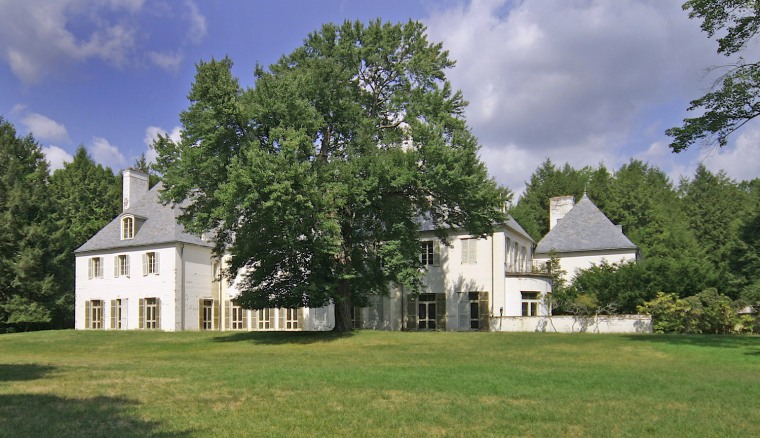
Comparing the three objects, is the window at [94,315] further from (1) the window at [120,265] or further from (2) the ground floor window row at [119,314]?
(1) the window at [120,265]

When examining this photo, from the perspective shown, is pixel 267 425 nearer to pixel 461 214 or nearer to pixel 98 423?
pixel 98 423

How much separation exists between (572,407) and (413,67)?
70.5ft

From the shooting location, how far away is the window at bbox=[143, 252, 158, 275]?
37.8m

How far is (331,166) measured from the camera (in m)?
26.2

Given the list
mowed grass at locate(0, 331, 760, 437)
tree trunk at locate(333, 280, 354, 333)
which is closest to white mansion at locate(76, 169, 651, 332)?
tree trunk at locate(333, 280, 354, 333)

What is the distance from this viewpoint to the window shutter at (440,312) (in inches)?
1387

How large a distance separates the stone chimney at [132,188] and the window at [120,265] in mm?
4339

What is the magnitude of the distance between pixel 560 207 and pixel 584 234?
215 inches

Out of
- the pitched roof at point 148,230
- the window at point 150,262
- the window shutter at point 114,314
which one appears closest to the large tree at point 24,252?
the pitched roof at point 148,230

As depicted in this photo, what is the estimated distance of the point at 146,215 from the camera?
1585 inches

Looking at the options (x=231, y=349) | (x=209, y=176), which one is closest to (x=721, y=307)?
(x=231, y=349)

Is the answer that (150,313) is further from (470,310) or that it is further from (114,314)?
(470,310)

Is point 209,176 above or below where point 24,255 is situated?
above

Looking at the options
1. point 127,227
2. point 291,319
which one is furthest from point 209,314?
point 127,227
